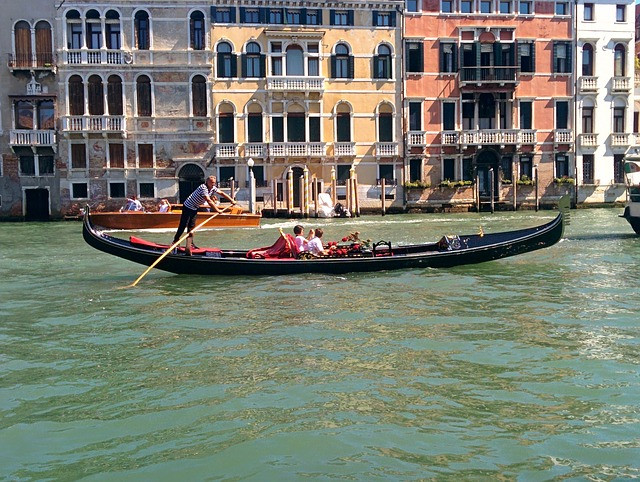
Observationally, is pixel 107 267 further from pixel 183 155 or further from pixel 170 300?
pixel 183 155

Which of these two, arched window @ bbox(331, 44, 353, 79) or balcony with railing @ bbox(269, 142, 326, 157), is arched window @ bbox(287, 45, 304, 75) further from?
balcony with railing @ bbox(269, 142, 326, 157)

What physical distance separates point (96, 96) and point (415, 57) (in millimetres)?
9281

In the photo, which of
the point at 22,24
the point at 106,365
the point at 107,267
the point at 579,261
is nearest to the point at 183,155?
the point at 22,24

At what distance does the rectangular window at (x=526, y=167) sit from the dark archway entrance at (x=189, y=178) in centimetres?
962

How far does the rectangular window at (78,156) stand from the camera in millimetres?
21797

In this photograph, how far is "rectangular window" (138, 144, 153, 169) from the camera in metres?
21.9

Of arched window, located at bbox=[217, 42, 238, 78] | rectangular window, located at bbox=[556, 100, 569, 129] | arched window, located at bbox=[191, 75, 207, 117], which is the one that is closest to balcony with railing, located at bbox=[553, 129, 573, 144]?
rectangular window, located at bbox=[556, 100, 569, 129]

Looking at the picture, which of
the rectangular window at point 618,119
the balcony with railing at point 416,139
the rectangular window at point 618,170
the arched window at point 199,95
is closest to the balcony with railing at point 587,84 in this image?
the rectangular window at point 618,119

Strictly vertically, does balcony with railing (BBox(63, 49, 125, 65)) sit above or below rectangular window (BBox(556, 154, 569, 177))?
above

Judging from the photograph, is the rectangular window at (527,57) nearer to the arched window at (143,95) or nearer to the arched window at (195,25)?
the arched window at (195,25)

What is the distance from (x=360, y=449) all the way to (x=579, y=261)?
765 centimetres

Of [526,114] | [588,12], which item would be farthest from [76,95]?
[588,12]

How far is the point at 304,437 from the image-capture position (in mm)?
3924

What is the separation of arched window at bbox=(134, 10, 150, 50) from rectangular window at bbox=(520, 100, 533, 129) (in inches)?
440
